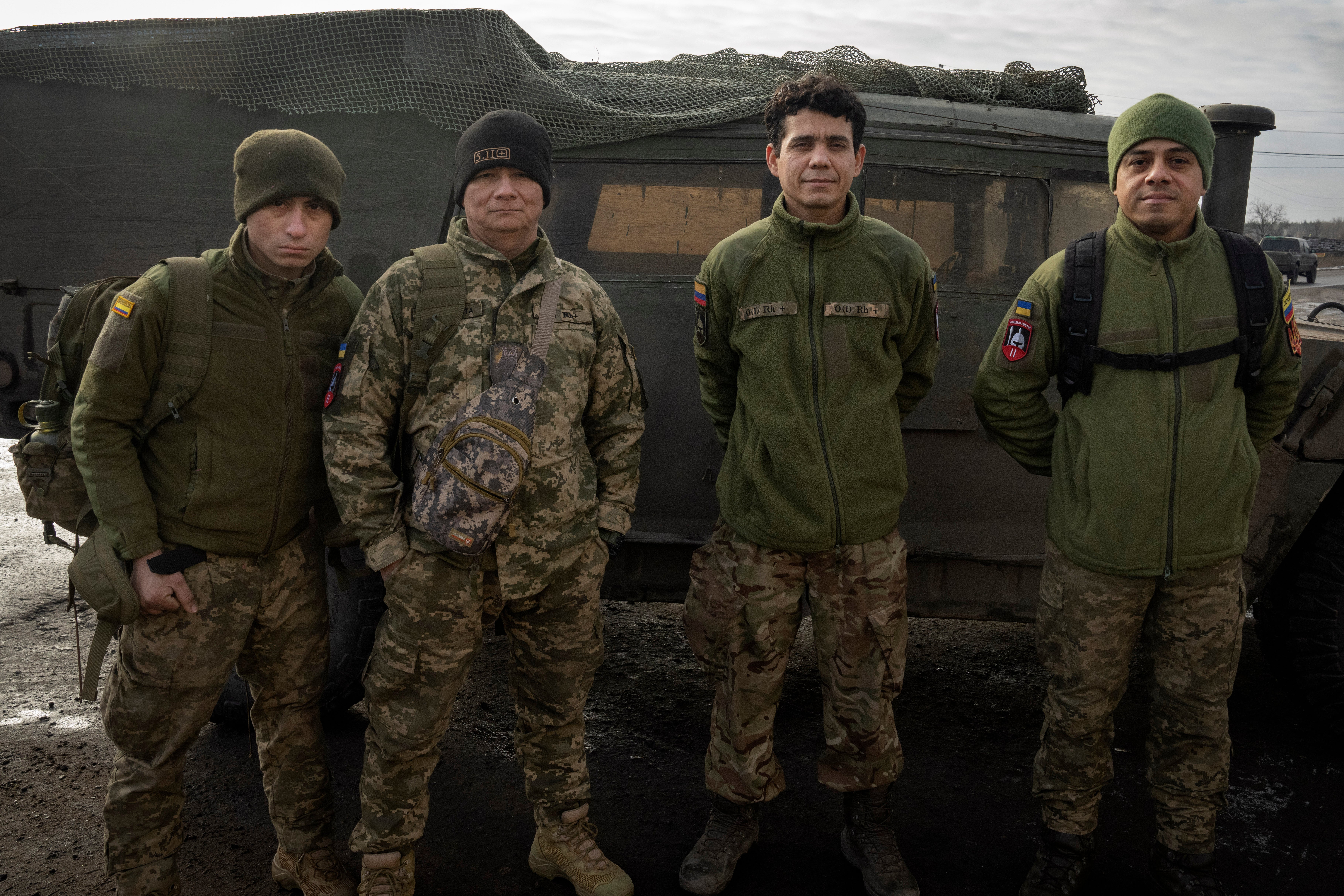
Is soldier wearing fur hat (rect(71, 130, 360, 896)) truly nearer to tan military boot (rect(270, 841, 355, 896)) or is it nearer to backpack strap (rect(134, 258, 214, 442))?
backpack strap (rect(134, 258, 214, 442))

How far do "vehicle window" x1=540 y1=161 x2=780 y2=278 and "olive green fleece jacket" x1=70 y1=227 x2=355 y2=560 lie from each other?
99 centimetres

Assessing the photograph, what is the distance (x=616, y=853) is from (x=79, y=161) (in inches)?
108

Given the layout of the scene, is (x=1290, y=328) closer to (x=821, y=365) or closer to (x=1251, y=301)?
(x=1251, y=301)

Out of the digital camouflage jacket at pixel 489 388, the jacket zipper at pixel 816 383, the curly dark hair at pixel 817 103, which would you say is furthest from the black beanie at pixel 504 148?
the jacket zipper at pixel 816 383

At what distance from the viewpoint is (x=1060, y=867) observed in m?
2.50

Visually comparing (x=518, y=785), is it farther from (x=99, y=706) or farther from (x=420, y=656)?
(x=99, y=706)

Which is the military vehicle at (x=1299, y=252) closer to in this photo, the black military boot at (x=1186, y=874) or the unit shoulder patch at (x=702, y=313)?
the black military boot at (x=1186, y=874)

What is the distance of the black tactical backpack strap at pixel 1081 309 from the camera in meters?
2.36

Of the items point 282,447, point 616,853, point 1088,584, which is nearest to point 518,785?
point 616,853

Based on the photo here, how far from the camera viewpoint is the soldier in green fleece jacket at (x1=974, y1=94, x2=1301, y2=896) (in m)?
2.30

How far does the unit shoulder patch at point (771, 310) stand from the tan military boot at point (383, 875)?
157cm

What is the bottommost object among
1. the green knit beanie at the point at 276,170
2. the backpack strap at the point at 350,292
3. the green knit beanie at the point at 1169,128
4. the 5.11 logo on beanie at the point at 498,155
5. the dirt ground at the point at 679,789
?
the dirt ground at the point at 679,789

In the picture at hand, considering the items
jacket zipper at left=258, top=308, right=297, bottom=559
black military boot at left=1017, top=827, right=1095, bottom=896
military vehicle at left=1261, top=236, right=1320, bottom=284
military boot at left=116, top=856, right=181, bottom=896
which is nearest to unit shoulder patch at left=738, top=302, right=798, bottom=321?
jacket zipper at left=258, top=308, right=297, bottom=559

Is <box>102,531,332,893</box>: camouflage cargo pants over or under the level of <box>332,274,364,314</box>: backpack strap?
under
